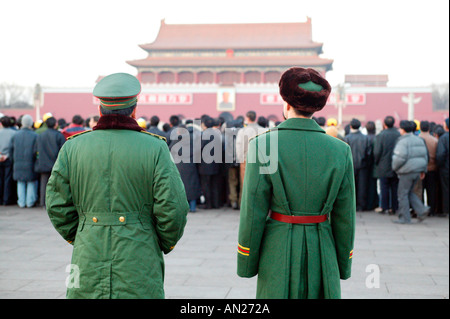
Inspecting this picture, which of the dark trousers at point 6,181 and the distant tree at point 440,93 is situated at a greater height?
the distant tree at point 440,93

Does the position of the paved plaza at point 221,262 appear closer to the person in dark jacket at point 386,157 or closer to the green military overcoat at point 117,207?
the person in dark jacket at point 386,157

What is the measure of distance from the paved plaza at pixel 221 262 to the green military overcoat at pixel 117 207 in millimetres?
1486

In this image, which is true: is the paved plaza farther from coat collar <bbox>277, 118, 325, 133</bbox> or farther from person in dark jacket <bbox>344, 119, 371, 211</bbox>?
coat collar <bbox>277, 118, 325, 133</bbox>

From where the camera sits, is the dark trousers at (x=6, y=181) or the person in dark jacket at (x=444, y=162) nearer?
the person in dark jacket at (x=444, y=162)

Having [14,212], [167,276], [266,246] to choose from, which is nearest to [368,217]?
[167,276]

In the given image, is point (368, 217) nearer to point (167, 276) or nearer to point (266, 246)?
point (167, 276)

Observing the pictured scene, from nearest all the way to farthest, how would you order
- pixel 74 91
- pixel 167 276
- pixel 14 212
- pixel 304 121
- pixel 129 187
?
pixel 129 187 < pixel 304 121 < pixel 167 276 < pixel 14 212 < pixel 74 91

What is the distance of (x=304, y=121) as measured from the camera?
2086 millimetres

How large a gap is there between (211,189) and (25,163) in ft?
8.33

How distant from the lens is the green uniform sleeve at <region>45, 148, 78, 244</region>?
1.98 metres

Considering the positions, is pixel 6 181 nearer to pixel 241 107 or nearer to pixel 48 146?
pixel 48 146

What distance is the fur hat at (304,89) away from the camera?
2049 mm

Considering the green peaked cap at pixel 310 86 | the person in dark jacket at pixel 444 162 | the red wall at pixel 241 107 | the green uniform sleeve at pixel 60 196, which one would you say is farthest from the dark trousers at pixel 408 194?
the red wall at pixel 241 107

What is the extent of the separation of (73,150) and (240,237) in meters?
0.72
